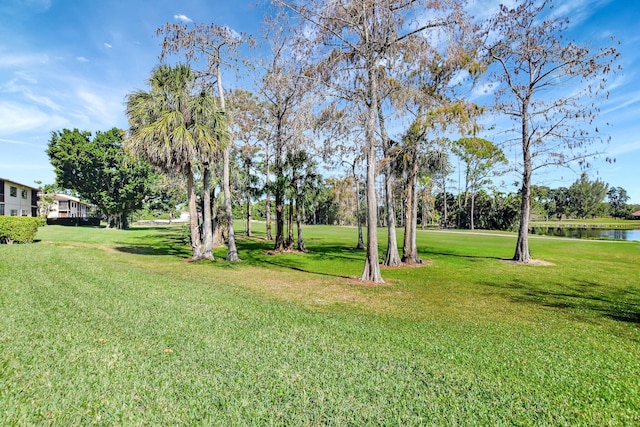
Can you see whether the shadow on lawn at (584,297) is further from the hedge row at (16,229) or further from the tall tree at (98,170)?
Answer: the tall tree at (98,170)

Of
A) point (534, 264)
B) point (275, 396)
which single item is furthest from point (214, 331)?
point (534, 264)

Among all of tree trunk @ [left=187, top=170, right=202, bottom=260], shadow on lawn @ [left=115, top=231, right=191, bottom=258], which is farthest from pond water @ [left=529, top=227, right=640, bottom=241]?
shadow on lawn @ [left=115, top=231, right=191, bottom=258]

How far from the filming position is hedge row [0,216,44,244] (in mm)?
16406

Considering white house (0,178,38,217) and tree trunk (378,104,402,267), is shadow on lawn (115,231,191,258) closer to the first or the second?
tree trunk (378,104,402,267)

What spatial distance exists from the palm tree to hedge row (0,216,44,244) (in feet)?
27.9

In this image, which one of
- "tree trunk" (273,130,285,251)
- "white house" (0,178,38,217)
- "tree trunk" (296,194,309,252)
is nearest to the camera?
"tree trunk" (273,130,285,251)

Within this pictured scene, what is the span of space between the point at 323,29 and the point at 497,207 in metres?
50.6

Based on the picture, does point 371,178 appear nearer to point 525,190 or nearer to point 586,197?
point 525,190

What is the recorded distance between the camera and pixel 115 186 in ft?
135

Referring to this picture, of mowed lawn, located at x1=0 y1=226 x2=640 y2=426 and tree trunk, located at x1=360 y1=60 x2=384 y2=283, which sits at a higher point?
tree trunk, located at x1=360 y1=60 x2=384 y2=283

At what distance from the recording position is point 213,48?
15852 millimetres

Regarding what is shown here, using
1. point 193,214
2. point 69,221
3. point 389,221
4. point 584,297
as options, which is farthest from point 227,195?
point 69,221

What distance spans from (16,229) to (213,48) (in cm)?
1359

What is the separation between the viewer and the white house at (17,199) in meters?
36.6
